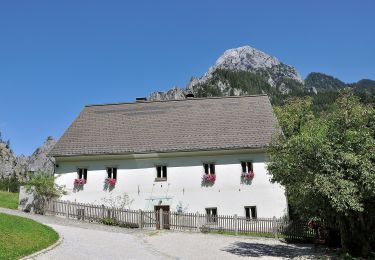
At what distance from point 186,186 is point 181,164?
5.86 ft

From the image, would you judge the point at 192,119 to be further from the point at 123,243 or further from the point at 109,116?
the point at 123,243

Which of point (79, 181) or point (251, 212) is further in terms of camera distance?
point (79, 181)

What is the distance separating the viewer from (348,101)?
21688 mm

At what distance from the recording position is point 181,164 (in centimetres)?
3353

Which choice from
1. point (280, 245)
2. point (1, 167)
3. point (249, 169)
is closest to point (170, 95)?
point (1, 167)

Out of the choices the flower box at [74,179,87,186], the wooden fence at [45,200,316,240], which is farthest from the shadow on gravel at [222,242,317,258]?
the flower box at [74,179,87,186]

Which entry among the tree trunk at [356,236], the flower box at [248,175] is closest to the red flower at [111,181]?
the flower box at [248,175]

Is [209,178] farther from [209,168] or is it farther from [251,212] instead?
[251,212]

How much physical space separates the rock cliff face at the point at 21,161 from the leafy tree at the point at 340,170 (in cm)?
10559

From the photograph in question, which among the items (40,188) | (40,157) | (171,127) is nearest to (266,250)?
(171,127)

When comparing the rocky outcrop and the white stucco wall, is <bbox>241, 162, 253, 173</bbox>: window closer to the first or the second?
the white stucco wall

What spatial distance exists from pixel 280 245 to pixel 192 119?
16.5 m

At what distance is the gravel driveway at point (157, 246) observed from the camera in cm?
1816

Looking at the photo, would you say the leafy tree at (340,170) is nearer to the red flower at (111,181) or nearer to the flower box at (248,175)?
the flower box at (248,175)
